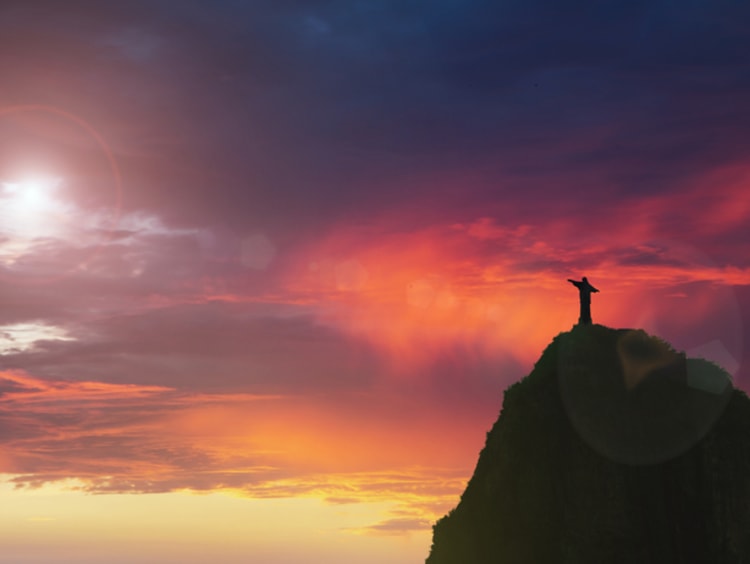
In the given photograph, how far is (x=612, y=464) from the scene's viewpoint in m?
78.4

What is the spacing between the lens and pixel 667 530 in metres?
77.5

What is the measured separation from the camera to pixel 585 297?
8081 centimetres

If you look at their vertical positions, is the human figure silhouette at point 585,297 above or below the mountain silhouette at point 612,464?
above

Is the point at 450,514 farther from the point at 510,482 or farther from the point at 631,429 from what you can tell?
the point at 631,429

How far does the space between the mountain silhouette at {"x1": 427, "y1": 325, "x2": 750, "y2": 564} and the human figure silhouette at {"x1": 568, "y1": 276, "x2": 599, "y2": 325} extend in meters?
0.93

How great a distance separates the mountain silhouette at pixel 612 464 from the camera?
252ft

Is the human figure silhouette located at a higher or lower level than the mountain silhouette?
higher

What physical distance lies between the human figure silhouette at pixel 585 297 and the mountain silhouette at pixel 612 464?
93 centimetres

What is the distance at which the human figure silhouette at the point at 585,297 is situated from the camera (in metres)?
78.6

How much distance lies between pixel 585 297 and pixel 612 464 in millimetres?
12781

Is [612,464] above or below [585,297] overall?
below

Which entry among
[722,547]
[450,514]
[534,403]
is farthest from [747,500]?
[450,514]

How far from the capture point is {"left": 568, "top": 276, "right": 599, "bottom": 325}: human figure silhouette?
78.6 metres

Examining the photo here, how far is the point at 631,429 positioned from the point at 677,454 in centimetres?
384
